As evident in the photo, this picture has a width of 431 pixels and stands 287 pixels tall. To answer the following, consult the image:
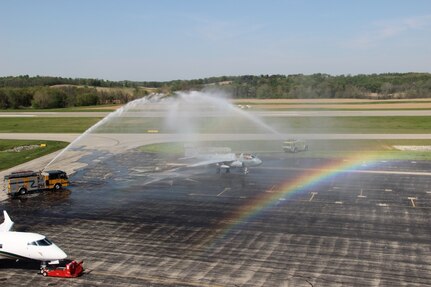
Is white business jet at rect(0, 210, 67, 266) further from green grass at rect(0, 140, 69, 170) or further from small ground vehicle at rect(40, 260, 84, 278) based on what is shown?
green grass at rect(0, 140, 69, 170)

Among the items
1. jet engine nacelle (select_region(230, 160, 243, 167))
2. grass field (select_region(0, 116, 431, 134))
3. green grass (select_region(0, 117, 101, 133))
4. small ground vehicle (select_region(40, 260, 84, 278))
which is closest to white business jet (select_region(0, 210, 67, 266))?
small ground vehicle (select_region(40, 260, 84, 278))

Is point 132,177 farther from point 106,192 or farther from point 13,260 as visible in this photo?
point 13,260

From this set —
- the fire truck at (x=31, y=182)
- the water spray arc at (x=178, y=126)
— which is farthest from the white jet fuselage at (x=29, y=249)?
the water spray arc at (x=178, y=126)

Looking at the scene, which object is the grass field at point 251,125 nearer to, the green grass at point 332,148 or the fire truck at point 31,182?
the green grass at point 332,148

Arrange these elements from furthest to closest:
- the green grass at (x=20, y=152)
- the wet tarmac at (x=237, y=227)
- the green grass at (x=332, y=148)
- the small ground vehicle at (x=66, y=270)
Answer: the green grass at (x=332, y=148)
the green grass at (x=20, y=152)
the wet tarmac at (x=237, y=227)
the small ground vehicle at (x=66, y=270)

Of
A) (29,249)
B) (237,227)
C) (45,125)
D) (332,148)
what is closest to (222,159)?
(237,227)

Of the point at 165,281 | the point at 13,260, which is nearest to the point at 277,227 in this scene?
the point at 165,281
